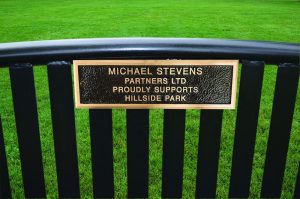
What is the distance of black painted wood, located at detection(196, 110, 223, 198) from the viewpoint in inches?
70.6

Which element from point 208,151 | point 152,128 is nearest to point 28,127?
point 208,151

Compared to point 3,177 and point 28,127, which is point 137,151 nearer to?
point 28,127

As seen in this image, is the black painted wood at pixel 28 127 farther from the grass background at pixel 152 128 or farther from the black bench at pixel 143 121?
the grass background at pixel 152 128

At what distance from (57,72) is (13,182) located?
1.56m

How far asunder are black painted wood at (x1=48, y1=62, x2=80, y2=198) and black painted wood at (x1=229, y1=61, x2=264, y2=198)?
717mm

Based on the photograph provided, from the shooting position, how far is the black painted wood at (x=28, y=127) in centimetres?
170

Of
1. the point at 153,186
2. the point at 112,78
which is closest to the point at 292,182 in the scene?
the point at 153,186

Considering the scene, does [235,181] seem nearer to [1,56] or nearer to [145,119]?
[145,119]

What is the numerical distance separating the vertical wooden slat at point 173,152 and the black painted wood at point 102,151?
246mm

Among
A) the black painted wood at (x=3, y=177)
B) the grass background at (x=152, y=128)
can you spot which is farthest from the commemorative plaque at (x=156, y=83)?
the grass background at (x=152, y=128)

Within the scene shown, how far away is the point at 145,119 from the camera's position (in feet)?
5.87

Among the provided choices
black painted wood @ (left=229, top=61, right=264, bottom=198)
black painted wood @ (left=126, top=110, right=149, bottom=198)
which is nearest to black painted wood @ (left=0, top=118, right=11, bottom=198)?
black painted wood @ (left=126, top=110, right=149, bottom=198)

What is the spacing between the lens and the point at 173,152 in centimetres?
186

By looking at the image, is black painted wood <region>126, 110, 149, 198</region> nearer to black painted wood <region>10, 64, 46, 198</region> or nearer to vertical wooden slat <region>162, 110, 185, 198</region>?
vertical wooden slat <region>162, 110, 185, 198</region>
